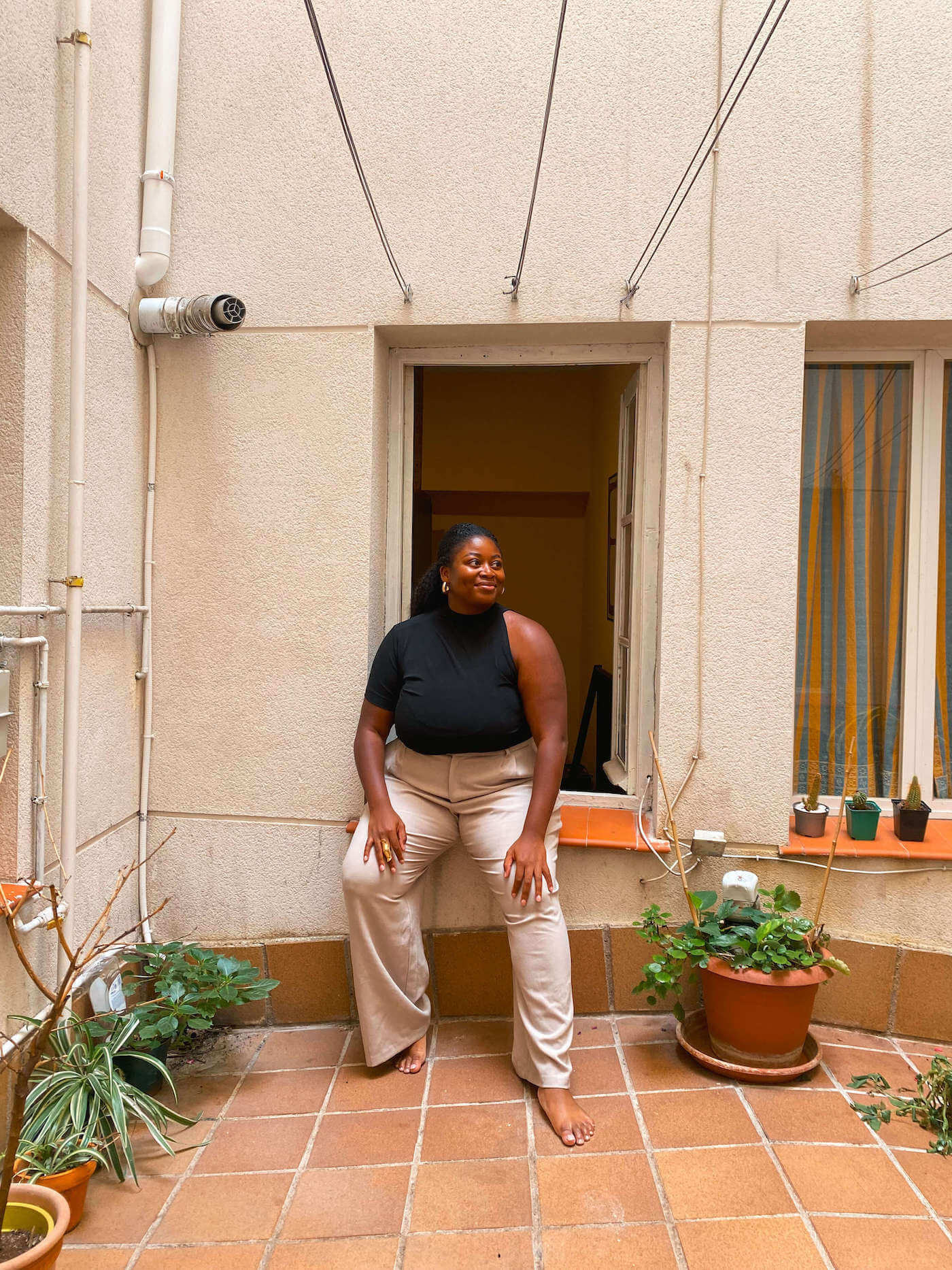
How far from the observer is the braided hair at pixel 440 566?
2586mm

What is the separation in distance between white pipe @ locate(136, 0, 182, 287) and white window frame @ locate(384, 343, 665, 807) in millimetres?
757

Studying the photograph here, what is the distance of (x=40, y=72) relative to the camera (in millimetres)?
2223

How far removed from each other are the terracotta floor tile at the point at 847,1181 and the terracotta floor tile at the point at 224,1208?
3.76 ft

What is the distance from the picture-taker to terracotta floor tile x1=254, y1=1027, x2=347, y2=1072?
263cm

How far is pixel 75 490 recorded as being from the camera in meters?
2.36

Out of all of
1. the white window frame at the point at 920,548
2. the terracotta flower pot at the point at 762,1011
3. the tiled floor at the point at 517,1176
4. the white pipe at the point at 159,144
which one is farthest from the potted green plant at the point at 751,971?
the white pipe at the point at 159,144

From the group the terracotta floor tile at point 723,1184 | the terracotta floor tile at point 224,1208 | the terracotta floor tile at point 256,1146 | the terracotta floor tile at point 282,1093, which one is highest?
the terracotta floor tile at point 723,1184

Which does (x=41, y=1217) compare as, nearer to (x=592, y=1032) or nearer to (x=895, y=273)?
(x=592, y=1032)

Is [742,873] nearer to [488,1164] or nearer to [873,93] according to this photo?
[488,1164]

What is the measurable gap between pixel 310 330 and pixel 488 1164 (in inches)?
90.9

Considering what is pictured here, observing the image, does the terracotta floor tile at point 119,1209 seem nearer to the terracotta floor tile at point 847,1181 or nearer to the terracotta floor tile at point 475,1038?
the terracotta floor tile at point 475,1038

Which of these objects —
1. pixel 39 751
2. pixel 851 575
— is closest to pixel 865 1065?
pixel 851 575

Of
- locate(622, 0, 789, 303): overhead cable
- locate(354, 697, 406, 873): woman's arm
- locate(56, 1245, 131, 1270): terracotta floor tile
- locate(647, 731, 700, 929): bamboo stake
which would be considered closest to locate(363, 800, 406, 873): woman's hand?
locate(354, 697, 406, 873): woman's arm

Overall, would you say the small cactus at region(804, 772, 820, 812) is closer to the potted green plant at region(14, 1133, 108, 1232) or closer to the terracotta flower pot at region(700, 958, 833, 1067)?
the terracotta flower pot at region(700, 958, 833, 1067)
